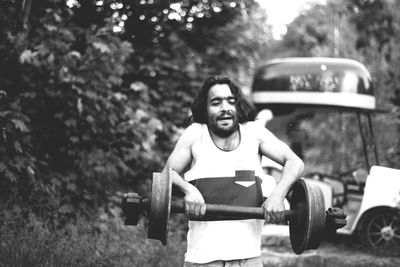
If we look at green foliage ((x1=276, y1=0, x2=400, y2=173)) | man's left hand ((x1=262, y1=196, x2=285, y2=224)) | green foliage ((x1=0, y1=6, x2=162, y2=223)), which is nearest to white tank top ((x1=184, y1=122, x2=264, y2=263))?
man's left hand ((x1=262, y1=196, x2=285, y2=224))

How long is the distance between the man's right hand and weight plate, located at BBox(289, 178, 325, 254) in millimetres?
597

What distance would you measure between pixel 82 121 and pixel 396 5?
7721 millimetres

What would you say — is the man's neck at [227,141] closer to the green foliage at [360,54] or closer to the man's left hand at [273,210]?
the man's left hand at [273,210]

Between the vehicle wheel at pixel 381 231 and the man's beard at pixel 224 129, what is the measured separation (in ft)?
14.6

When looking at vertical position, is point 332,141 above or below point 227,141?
above

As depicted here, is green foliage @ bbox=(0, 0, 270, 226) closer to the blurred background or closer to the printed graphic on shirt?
the blurred background

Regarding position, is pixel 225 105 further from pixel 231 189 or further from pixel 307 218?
pixel 307 218

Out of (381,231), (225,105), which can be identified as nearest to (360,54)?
(381,231)

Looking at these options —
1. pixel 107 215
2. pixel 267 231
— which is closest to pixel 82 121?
pixel 107 215

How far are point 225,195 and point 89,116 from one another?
3.31 m

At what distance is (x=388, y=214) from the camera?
283 inches

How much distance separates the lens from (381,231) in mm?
7215

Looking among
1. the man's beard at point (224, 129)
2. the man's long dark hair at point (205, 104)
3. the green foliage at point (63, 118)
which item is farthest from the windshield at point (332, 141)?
the man's beard at point (224, 129)

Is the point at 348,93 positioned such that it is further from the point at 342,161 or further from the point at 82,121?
the point at 342,161
